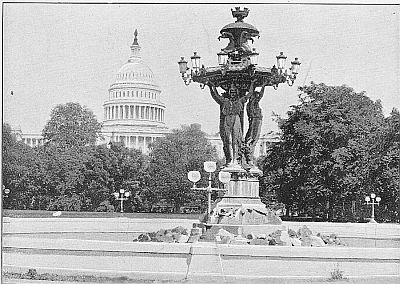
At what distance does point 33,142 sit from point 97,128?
238 inches

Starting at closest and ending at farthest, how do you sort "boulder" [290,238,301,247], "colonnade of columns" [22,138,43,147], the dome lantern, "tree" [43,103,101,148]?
"boulder" [290,238,301,247] → the dome lantern → "colonnade of columns" [22,138,43,147] → "tree" [43,103,101,148]

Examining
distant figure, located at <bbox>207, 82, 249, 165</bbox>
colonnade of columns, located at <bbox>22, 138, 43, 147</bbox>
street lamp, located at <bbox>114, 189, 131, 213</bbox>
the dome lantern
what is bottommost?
street lamp, located at <bbox>114, 189, 131, 213</bbox>

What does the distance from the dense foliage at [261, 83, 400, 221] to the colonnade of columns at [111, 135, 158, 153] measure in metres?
10.3

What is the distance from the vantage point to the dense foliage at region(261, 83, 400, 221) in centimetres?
3098

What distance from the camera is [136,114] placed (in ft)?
150

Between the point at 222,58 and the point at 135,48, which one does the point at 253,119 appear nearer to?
the point at 222,58

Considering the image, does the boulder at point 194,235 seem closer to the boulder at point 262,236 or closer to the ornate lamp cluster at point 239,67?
the boulder at point 262,236

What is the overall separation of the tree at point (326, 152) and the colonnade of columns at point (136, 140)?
10361mm

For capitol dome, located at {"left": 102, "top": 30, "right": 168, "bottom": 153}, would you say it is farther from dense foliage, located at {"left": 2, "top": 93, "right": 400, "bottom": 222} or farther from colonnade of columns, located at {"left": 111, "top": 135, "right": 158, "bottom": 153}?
dense foliage, located at {"left": 2, "top": 93, "right": 400, "bottom": 222}

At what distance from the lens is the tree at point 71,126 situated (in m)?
35.3

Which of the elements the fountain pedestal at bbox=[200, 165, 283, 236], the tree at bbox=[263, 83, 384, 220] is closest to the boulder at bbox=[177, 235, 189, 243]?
the fountain pedestal at bbox=[200, 165, 283, 236]

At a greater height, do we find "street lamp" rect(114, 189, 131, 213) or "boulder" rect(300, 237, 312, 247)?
"street lamp" rect(114, 189, 131, 213)

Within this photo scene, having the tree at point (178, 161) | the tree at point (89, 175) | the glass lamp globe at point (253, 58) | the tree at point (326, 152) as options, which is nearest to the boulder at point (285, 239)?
the glass lamp globe at point (253, 58)

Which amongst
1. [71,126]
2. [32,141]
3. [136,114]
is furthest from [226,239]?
[136,114]
